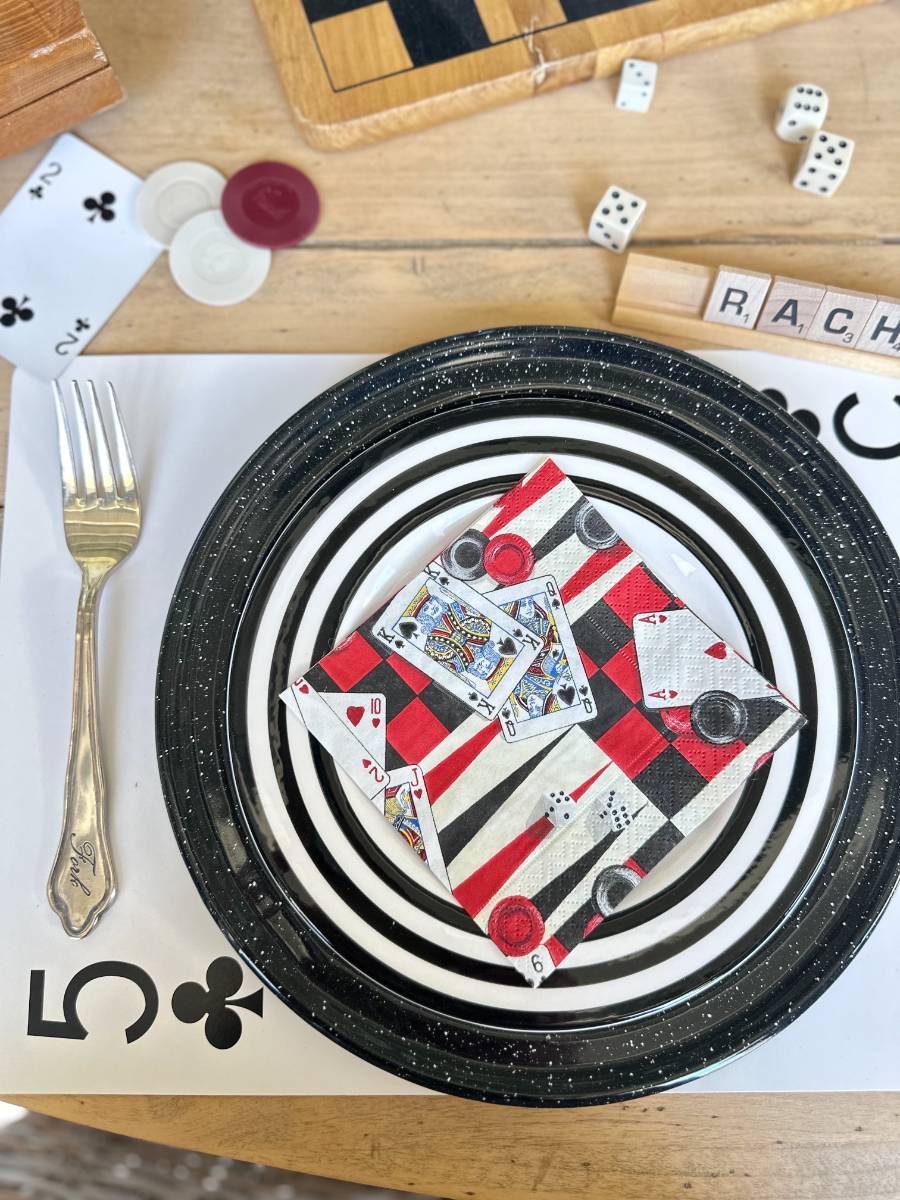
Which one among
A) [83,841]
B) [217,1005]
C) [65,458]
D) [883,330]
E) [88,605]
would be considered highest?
[883,330]

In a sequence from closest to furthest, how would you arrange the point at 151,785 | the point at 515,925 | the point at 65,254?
the point at 515,925
the point at 151,785
the point at 65,254

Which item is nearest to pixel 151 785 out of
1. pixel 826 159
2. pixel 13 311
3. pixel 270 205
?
pixel 13 311

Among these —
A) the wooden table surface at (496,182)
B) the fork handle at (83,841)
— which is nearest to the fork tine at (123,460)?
the wooden table surface at (496,182)

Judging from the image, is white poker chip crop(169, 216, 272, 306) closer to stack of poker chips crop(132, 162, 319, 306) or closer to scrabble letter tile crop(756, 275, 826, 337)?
Result: stack of poker chips crop(132, 162, 319, 306)

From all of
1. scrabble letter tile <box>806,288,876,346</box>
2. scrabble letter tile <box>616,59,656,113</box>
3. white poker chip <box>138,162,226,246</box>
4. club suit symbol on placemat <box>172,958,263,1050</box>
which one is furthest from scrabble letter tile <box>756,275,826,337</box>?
club suit symbol on placemat <box>172,958,263,1050</box>

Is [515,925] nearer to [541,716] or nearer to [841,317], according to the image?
[541,716]

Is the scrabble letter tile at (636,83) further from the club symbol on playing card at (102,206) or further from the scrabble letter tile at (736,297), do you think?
the club symbol on playing card at (102,206)

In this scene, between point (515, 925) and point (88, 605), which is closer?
point (515, 925)
